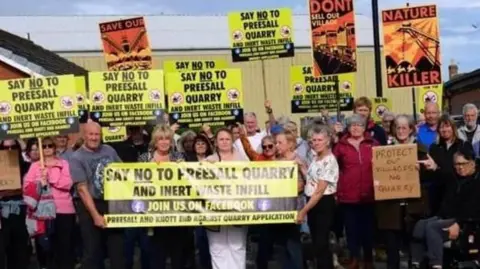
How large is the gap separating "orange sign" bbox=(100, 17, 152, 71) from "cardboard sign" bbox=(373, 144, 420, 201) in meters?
6.39

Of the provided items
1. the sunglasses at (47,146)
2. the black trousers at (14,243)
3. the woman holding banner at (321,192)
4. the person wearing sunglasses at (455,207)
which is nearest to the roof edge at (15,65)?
the black trousers at (14,243)

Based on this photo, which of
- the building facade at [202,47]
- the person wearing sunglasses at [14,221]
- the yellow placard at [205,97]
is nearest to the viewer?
the person wearing sunglasses at [14,221]

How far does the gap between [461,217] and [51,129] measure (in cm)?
482

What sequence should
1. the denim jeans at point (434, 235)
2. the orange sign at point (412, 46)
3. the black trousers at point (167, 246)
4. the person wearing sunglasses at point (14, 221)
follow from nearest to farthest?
the black trousers at point (167, 246)
the denim jeans at point (434, 235)
the person wearing sunglasses at point (14, 221)
the orange sign at point (412, 46)

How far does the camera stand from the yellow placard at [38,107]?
10273mm

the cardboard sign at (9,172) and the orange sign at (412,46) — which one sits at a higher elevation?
the orange sign at (412,46)

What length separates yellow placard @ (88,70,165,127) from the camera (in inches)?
473

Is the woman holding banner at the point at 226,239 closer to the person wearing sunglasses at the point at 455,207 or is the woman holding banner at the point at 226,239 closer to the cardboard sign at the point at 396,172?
the cardboard sign at the point at 396,172

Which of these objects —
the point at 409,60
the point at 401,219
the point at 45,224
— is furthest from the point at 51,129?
the point at 409,60

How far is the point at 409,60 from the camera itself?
13.9m

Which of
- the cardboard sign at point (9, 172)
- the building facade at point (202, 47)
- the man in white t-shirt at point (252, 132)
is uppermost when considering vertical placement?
the building facade at point (202, 47)

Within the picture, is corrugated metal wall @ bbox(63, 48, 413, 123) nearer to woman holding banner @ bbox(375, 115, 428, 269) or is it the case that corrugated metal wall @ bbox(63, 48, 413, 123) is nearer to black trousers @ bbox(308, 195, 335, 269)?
woman holding banner @ bbox(375, 115, 428, 269)

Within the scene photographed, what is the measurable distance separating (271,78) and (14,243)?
1670 inches

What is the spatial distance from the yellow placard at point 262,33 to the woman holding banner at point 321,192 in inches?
204
